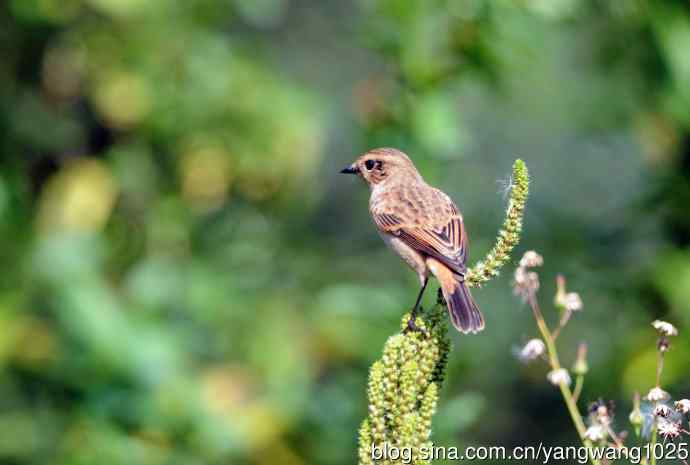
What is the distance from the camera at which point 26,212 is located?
727 centimetres

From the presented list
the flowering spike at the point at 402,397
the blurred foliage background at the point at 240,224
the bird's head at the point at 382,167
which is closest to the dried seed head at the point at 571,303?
the flowering spike at the point at 402,397

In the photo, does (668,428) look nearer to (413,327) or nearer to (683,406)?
(683,406)

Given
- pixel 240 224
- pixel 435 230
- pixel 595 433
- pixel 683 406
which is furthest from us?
pixel 240 224

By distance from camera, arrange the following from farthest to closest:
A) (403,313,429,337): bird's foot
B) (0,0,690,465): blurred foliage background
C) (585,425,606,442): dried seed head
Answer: (0,0,690,465): blurred foliage background < (403,313,429,337): bird's foot < (585,425,606,442): dried seed head

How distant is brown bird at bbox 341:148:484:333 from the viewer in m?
3.97

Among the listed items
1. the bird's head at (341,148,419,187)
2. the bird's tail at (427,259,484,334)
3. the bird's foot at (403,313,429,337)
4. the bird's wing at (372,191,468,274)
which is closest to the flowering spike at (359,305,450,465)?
the bird's foot at (403,313,429,337)

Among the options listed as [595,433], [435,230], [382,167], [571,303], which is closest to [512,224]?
[571,303]

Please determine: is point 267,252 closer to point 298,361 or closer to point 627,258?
point 298,361

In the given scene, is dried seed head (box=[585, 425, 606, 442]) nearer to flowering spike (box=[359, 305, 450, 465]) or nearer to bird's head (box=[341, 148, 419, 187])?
flowering spike (box=[359, 305, 450, 465])

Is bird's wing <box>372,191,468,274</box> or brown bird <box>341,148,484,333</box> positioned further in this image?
bird's wing <box>372,191,468,274</box>

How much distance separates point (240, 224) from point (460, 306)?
13.6ft

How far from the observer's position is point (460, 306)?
12.7ft

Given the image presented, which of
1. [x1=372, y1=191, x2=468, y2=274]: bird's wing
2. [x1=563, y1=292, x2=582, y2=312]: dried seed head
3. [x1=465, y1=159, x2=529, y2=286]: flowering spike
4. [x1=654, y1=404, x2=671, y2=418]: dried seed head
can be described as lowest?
[x1=654, y1=404, x2=671, y2=418]: dried seed head

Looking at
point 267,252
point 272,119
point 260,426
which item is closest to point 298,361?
point 260,426
